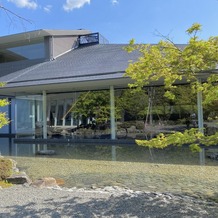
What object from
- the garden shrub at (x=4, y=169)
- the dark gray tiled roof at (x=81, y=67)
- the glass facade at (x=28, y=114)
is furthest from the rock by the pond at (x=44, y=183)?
the glass facade at (x=28, y=114)

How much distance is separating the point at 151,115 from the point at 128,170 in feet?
26.1

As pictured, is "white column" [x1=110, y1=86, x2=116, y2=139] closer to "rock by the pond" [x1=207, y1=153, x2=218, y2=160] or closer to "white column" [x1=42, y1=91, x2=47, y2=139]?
"white column" [x1=42, y1=91, x2=47, y2=139]

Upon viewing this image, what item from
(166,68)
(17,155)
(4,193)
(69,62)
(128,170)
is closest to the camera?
(166,68)

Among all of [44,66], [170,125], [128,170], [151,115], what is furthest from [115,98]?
[128,170]

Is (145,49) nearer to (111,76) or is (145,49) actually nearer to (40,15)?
(40,15)

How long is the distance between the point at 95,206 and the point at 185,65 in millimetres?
2497

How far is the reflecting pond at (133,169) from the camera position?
6.61 metres

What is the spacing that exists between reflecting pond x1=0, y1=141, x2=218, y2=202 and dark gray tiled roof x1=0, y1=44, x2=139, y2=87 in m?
3.91

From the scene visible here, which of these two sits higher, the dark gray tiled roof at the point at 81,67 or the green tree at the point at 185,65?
the dark gray tiled roof at the point at 81,67

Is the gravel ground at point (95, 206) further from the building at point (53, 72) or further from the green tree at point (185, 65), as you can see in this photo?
the building at point (53, 72)

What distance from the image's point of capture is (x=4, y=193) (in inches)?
207

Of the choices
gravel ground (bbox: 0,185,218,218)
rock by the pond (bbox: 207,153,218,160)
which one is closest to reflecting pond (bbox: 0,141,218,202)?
rock by the pond (bbox: 207,153,218,160)

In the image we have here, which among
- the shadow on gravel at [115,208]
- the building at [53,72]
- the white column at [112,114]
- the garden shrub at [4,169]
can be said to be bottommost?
the shadow on gravel at [115,208]

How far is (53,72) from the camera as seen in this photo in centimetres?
1641
